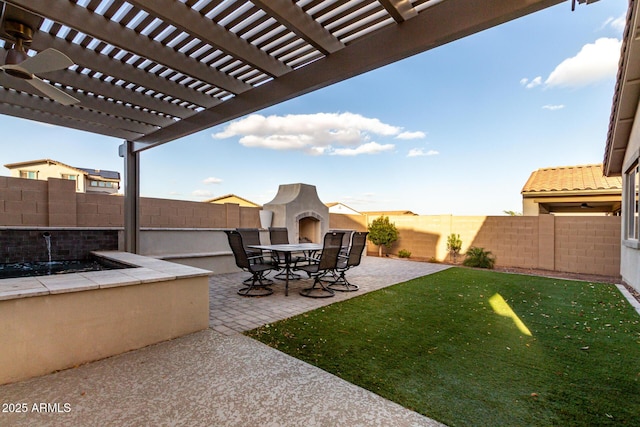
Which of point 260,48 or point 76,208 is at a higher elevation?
point 260,48

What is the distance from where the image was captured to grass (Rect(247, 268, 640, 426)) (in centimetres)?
205

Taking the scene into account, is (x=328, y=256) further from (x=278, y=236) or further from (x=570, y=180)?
(x=570, y=180)

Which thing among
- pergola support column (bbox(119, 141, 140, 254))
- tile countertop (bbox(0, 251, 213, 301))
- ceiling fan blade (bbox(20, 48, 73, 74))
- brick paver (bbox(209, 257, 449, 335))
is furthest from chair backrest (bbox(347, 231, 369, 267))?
ceiling fan blade (bbox(20, 48, 73, 74))

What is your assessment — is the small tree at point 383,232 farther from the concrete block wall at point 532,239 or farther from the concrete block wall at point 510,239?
the concrete block wall at point 510,239

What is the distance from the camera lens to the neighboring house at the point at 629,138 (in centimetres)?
417

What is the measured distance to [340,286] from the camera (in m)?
6.00

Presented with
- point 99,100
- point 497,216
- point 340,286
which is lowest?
point 340,286

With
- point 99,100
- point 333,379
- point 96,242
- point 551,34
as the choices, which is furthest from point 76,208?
point 551,34

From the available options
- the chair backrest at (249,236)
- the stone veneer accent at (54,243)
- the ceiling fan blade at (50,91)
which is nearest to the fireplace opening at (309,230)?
the chair backrest at (249,236)

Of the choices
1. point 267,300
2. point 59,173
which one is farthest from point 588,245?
point 59,173

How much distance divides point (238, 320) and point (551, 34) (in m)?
9.66

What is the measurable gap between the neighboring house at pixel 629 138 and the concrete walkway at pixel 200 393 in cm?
514

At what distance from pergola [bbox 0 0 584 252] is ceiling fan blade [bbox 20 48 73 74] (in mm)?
282

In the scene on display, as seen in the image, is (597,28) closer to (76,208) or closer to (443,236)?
(443,236)
